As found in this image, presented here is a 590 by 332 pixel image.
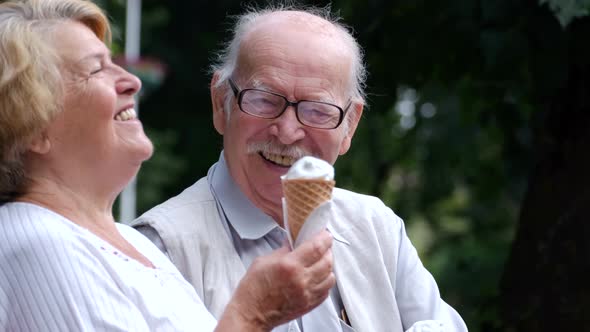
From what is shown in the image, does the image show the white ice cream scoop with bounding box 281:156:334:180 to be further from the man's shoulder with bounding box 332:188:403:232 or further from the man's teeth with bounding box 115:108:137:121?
the man's shoulder with bounding box 332:188:403:232

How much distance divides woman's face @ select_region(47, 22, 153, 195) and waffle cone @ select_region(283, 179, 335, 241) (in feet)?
1.35

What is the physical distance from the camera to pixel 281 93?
3148 millimetres

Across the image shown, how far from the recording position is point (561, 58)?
4512 millimetres

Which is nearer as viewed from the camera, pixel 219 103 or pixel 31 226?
pixel 31 226

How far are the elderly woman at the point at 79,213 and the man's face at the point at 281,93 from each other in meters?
0.56

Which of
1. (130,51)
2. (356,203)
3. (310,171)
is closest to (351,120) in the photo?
(356,203)

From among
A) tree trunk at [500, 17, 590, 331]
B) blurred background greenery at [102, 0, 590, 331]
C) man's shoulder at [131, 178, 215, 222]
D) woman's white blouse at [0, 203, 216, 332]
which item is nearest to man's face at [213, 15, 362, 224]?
man's shoulder at [131, 178, 215, 222]

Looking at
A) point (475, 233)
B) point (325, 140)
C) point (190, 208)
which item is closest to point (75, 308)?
point (190, 208)

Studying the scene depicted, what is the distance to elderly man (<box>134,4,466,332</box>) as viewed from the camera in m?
3.07

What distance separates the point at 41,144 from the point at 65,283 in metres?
0.37

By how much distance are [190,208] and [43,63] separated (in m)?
0.82

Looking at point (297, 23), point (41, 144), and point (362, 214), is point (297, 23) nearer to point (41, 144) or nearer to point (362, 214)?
point (362, 214)

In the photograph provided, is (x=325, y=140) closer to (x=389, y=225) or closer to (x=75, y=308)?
(x=389, y=225)

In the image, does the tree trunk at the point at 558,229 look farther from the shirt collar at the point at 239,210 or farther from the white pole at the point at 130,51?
the white pole at the point at 130,51
